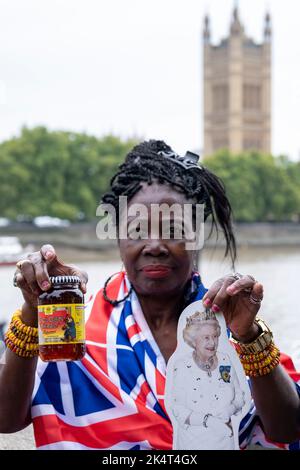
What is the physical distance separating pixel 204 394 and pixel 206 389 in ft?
0.04

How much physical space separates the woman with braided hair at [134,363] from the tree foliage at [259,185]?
48937 millimetres

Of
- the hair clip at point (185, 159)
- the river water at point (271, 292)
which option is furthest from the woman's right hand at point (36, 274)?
the river water at point (271, 292)

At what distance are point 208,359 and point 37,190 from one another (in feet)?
133

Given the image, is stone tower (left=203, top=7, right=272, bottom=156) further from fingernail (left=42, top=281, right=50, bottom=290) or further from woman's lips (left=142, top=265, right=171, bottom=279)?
fingernail (left=42, top=281, right=50, bottom=290)

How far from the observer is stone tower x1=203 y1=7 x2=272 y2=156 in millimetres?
89688

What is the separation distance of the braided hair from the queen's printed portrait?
584 mm

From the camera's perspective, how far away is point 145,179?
2205 millimetres

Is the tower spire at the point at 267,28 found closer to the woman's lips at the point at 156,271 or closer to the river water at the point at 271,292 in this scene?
the river water at the point at 271,292

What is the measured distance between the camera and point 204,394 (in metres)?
1.69

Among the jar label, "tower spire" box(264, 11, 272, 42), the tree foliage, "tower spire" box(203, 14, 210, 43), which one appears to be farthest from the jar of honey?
"tower spire" box(264, 11, 272, 42)

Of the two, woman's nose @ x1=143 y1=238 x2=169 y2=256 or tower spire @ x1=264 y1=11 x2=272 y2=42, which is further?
tower spire @ x1=264 y1=11 x2=272 y2=42

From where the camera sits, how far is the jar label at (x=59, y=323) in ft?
5.66

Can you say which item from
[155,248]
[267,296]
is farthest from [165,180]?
[267,296]
